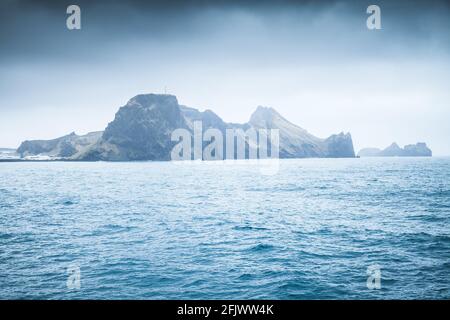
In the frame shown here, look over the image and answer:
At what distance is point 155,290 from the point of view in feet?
48.6

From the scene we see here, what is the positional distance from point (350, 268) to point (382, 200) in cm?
3273

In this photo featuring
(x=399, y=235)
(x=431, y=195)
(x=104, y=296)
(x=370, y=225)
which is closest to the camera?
(x=104, y=296)

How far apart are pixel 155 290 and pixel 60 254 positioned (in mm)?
10424

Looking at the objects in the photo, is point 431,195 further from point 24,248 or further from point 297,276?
point 24,248

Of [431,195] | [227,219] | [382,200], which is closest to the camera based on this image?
[227,219]

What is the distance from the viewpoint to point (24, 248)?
22.5 meters

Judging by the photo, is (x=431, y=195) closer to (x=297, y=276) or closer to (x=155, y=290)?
(x=297, y=276)

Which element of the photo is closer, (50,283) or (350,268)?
(50,283)

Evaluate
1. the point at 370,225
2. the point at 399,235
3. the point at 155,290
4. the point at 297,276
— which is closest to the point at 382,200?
the point at 370,225
